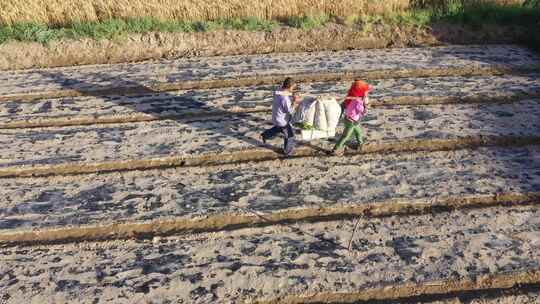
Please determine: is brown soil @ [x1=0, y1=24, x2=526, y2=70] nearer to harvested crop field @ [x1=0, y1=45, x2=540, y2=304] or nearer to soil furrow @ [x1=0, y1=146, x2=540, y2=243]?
harvested crop field @ [x1=0, y1=45, x2=540, y2=304]

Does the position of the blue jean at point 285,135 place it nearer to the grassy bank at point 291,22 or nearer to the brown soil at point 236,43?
the brown soil at point 236,43

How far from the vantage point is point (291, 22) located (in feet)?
31.8

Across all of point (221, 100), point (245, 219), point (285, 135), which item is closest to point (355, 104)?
point (285, 135)

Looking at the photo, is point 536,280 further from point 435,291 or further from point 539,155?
point 539,155

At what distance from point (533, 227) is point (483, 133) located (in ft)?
6.23

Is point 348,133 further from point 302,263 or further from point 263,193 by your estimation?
point 302,263

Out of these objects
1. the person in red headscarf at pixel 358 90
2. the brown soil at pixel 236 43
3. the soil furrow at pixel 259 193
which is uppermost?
the brown soil at pixel 236 43

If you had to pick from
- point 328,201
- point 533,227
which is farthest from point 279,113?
point 533,227

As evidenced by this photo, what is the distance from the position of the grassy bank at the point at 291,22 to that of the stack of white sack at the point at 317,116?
4295mm

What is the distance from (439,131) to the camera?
6.34m

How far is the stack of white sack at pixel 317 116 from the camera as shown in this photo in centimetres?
565

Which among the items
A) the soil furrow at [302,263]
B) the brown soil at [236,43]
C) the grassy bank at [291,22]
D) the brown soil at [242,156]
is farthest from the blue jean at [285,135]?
the grassy bank at [291,22]

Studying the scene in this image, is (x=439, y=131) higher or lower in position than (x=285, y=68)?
lower

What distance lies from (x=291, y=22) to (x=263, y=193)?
5417 mm
